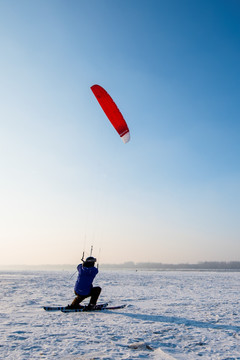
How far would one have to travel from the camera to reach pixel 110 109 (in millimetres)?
11938

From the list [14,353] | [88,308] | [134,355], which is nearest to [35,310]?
[88,308]

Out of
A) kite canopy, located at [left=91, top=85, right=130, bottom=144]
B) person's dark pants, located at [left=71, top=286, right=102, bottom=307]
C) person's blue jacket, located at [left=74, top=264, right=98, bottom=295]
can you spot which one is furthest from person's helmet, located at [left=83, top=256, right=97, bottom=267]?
kite canopy, located at [left=91, top=85, right=130, bottom=144]

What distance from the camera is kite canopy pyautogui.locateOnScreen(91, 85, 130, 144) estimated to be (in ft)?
38.9

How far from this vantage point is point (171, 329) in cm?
488

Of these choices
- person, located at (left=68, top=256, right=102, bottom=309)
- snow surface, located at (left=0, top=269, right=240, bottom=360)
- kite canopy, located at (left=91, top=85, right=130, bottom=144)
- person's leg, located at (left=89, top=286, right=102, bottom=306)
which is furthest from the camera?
kite canopy, located at (left=91, top=85, right=130, bottom=144)

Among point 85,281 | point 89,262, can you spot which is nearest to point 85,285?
point 85,281

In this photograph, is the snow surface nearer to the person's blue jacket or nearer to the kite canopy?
the person's blue jacket

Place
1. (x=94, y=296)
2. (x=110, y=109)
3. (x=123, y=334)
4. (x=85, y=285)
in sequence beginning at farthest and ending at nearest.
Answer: (x=110, y=109)
(x=94, y=296)
(x=85, y=285)
(x=123, y=334)

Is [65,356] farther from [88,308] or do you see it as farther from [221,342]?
[88,308]

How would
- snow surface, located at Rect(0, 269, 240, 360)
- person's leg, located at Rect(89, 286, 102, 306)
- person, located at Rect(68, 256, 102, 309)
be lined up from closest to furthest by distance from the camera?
1. snow surface, located at Rect(0, 269, 240, 360)
2. person, located at Rect(68, 256, 102, 309)
3. person's leg, located at Rect(89, 286, 102, 306)

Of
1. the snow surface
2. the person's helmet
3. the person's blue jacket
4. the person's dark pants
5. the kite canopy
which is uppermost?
Result: the kite canopy

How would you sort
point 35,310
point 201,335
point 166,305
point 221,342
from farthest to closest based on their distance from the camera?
point 166,305 → point 35,310 → point 201,335 → point 221,342

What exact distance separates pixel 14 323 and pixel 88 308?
7.16ft

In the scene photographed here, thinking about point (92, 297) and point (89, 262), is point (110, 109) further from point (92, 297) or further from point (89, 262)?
point (92, 297)
